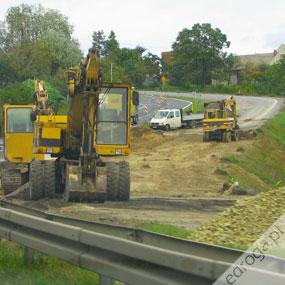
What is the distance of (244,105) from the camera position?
272 feet

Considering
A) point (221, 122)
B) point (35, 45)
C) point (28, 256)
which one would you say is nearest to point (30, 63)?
point (35, 45)

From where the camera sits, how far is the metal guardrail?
4.93 m

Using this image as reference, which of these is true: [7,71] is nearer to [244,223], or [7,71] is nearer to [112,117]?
[112,117]

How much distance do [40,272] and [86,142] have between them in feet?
29.1

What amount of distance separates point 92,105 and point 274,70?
104986 millimetres

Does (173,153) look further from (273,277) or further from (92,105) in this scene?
(273,277)

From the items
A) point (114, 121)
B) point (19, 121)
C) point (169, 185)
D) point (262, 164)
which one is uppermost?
point (114, 121)

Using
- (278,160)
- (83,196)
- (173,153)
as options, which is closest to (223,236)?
(83,196)

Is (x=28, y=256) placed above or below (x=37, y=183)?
above

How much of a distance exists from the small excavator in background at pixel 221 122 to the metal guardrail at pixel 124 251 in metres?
36.2

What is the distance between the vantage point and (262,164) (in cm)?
3750

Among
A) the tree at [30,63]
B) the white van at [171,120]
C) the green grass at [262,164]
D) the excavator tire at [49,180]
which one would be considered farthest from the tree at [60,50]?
the excavator tire at [49,180]

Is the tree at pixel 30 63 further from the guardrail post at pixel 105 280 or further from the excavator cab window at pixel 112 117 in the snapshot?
the guardrail post at pixel 105 280

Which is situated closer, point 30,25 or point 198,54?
point 30,25
